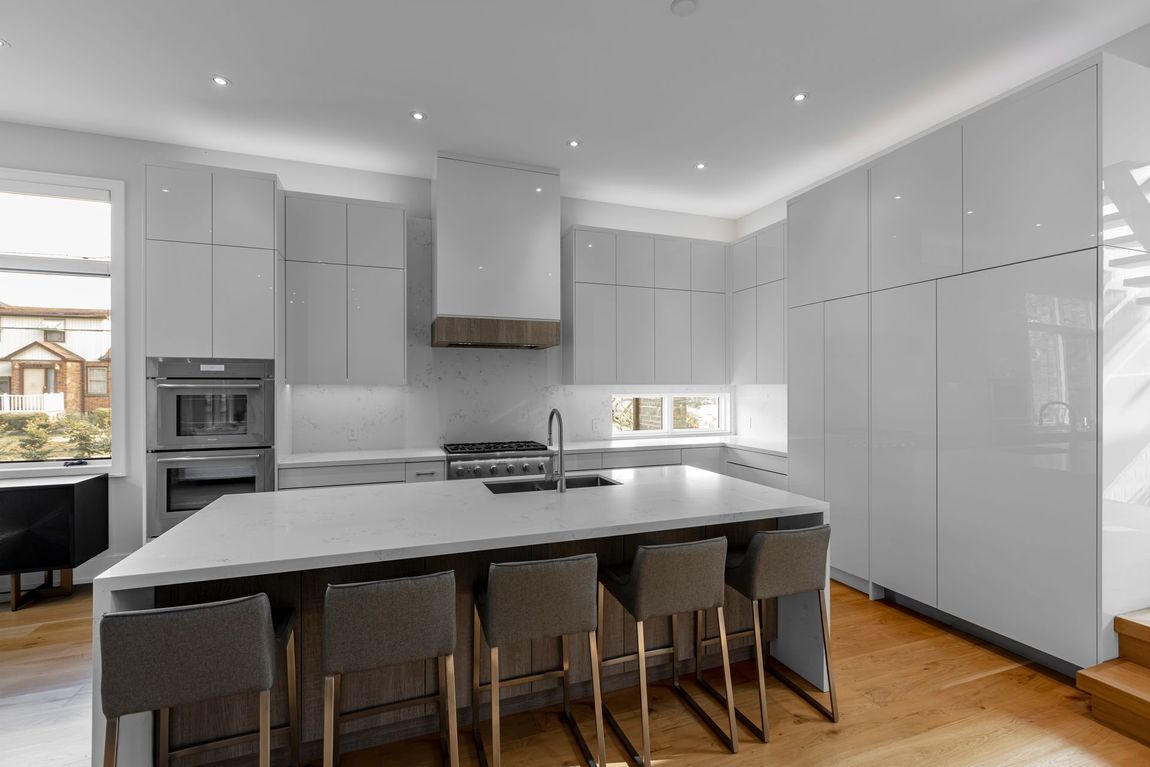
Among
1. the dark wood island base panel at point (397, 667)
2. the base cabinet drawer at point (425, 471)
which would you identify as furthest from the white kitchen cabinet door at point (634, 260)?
the dark wood island base panel at point (397, 667)

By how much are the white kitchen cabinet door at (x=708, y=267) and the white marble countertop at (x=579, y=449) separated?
1456 millimetres

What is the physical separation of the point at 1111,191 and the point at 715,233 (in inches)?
138

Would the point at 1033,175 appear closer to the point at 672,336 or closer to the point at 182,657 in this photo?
the point at 672,336

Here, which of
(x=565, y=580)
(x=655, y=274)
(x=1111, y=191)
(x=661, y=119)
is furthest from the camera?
(x=655, y=274)

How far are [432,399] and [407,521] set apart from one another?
2.58 m

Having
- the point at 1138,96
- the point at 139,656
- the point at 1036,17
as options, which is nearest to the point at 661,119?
the point at 1036,17

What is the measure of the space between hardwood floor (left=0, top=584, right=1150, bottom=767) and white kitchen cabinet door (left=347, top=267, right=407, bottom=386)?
219cm

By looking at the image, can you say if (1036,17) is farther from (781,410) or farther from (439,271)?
(439,271)

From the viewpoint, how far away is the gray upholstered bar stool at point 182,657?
1371mm

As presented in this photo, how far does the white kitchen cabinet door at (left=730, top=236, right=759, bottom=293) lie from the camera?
15.7 ft

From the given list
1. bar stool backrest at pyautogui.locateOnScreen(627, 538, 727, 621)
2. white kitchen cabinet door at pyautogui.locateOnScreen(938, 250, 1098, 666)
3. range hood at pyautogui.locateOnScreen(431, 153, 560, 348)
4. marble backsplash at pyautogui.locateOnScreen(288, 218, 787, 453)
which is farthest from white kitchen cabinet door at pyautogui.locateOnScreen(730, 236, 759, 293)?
bar stool backrest at pyautogui.locateOnScreen(627, 538, 727, 621)

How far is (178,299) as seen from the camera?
11.3 ft

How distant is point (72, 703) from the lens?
232 cm

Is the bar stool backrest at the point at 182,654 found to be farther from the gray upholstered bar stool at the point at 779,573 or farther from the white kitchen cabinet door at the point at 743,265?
the white kitchen cabinet door at the point at 743,265
